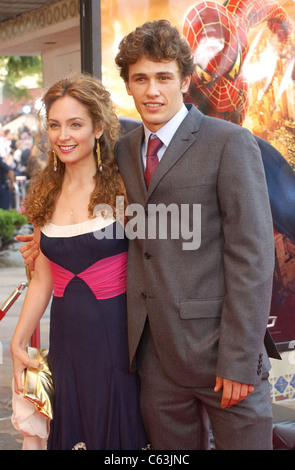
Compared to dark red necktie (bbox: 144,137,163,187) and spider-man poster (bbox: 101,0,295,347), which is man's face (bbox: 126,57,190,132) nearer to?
dark red necktie (bbox: 144,137,163,187)

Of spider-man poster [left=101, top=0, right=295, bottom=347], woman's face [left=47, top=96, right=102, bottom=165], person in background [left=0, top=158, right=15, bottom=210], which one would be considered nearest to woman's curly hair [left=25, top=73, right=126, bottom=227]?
woman's face [left=47, top=96, right=102, bottom=165]

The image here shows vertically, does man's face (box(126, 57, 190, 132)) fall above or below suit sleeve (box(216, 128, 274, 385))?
above

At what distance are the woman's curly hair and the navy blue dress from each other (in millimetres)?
88

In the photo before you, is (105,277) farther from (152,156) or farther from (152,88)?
(152,88)

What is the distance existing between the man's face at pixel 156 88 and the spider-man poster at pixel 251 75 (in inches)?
32.9

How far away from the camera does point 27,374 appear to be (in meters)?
2.23

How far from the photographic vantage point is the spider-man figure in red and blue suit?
2.99 m

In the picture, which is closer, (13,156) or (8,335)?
(8,335)

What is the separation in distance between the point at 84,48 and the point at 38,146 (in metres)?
0.65

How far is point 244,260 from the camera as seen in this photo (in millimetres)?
1891

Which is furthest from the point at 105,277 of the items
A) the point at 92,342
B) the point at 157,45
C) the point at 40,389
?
the point at 157,45

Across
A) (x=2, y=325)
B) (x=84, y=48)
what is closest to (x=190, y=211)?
(x=84, y=48)

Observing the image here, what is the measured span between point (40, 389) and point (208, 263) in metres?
0.72

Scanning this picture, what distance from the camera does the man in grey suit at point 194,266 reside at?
1901mm
